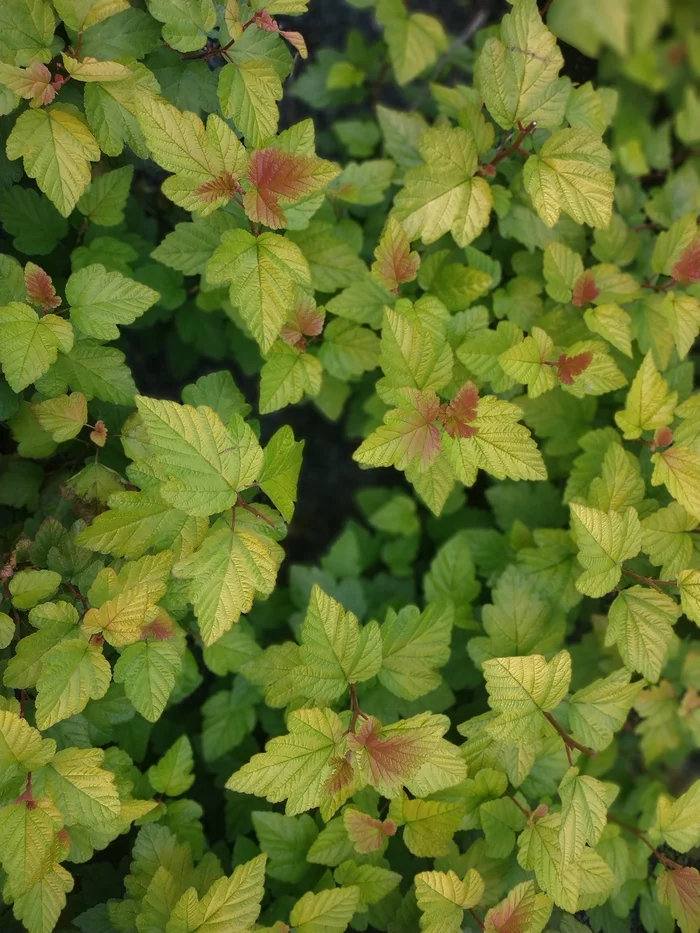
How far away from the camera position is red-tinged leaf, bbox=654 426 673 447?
1.51m

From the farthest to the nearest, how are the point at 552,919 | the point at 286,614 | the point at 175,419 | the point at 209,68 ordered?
the point at 286,614 < the point at 552,919 < the point at 209,68 < the point at 175,419

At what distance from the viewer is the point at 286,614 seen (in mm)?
2053

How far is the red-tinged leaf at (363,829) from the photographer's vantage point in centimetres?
146

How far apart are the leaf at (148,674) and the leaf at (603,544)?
0.81 m

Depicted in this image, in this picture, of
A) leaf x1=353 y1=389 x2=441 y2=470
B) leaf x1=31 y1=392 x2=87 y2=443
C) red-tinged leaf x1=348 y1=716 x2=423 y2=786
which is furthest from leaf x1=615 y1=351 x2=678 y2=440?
leaf x1=31 y1=392 x2=87 y2=443

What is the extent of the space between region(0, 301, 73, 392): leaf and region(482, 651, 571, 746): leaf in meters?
1.02

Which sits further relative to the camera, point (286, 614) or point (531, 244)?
point (286, 614)

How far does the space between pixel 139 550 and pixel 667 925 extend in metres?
1.52

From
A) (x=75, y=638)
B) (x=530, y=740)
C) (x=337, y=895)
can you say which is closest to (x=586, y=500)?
(x=530, y=740)

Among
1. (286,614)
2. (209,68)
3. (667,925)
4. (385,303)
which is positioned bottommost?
(667,925)

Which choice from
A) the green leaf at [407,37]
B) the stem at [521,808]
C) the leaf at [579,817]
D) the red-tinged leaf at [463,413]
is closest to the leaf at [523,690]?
the leaf at [579,817]

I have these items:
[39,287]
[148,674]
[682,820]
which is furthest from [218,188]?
[682,820]

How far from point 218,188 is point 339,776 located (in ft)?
3.63

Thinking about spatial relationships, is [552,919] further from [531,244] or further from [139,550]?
[531,244]
